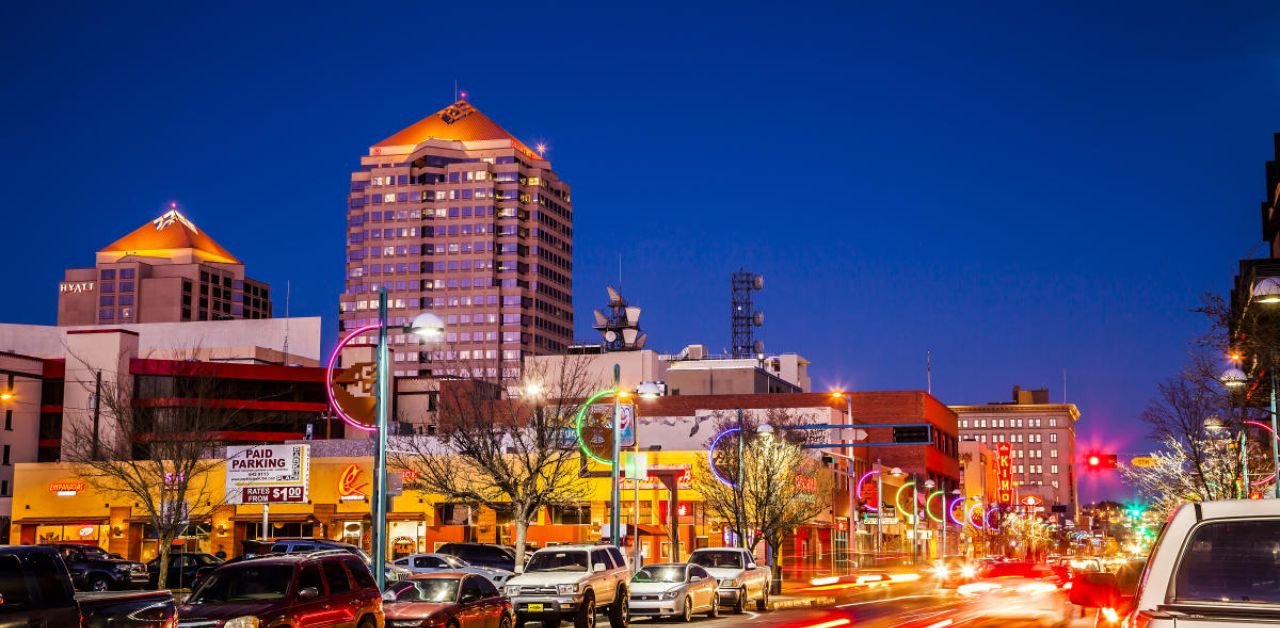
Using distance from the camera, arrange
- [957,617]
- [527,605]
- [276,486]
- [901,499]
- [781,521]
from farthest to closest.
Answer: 1. [901,499]
2. [781,521]
3. [276,486]
4. [957,617]
5. [527,605]

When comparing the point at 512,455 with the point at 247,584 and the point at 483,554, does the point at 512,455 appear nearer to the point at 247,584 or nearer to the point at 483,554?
the point at 483,554

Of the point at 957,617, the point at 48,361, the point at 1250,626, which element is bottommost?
the point at 957,617

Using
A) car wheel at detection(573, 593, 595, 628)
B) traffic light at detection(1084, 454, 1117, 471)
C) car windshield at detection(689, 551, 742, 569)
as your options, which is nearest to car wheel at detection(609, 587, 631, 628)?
car wheel at detection(573, 593, 595, 628)

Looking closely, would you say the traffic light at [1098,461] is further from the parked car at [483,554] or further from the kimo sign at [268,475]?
the kimo sign at [268,475]

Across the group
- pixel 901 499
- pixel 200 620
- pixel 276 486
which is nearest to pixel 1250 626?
pixel 200 620

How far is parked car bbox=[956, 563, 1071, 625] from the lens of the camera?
3425 cm

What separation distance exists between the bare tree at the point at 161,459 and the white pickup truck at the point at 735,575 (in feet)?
54.9

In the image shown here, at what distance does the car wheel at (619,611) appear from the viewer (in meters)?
31.3

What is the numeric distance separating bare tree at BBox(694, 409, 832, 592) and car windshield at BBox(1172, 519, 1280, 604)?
49793mm

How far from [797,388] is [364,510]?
3021 inches

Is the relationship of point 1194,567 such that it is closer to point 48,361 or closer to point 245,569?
point 245,569

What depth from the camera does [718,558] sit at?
136ft

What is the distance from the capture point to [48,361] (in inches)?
3848

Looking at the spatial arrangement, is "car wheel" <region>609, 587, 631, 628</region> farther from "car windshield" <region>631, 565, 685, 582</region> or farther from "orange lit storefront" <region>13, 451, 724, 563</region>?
"orange lit storefront" <region>13, 451, 724, 563</region>
